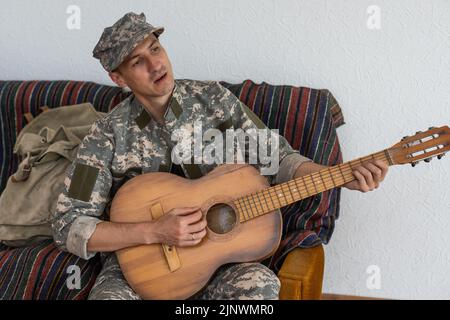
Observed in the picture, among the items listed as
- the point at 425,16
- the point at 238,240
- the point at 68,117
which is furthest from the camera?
the point at 68,117

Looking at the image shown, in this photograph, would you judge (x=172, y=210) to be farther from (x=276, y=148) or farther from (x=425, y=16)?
(x=425, y=16)

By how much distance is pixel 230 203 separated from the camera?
5.71 feet

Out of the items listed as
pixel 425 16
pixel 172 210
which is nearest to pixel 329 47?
pixel 425 16

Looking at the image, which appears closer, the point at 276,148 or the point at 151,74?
the point at 151,74

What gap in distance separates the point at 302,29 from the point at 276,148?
548 mm

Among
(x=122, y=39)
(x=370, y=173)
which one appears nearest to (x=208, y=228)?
(x=370, y=173)

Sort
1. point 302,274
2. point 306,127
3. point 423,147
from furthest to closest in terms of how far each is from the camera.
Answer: point 306,127 → point 302,274 → point 423,147

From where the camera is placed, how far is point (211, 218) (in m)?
1.77

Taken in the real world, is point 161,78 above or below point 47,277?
above

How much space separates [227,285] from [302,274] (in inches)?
8.8

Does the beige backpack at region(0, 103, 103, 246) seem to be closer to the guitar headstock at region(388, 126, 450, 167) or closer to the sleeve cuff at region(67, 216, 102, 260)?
the sleeve cuff at region(67, 216, 102, 260)

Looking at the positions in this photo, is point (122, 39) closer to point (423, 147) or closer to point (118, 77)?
point (118, 77)

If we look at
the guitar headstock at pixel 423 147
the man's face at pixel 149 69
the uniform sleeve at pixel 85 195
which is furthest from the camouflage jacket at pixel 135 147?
the guitar headstock at pixel 423 147

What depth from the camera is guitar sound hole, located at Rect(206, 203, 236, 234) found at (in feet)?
5.78
